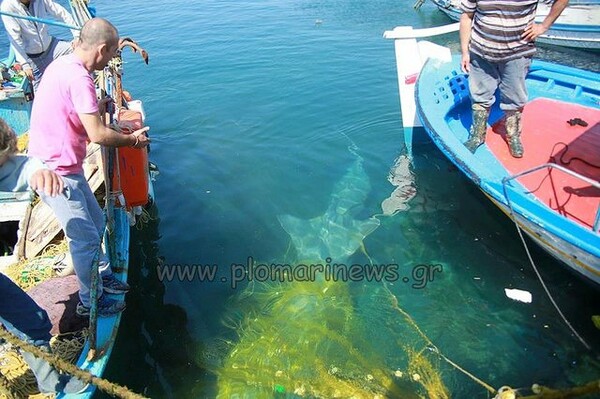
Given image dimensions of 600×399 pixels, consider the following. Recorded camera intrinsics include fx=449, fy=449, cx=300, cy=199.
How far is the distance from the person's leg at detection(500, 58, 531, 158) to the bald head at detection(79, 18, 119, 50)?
3.96m

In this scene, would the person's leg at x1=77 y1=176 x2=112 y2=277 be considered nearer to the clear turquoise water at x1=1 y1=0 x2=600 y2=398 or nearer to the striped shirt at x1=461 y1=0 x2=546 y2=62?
the clear turquoise water at x1=1 y1=0 x2=600 y2=398

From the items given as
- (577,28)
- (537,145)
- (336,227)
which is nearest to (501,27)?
(537,145)

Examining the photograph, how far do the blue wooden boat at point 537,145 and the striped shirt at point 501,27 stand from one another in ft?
3.51

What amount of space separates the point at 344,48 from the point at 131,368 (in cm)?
1061

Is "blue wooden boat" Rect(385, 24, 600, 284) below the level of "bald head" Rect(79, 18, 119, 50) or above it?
below

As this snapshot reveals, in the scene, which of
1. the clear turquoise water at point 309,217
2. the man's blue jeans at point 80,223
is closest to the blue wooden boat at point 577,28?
the clear turquoise water at point 309,217

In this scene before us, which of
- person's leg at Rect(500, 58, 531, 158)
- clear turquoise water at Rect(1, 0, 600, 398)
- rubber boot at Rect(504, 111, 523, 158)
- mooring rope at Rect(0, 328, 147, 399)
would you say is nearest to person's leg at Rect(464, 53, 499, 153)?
person's leg at Rect(500, 58, 531, 158)

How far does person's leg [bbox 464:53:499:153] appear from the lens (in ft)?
16.4

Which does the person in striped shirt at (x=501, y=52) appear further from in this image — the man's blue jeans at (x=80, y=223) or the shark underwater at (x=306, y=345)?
the man's blue jeans at (x=80, y=223)

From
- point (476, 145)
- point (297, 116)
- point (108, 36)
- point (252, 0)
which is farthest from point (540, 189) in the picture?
point (252, 0)

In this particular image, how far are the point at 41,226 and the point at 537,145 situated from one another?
5.68m

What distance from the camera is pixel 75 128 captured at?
3230mm

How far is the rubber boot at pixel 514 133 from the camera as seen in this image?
17.0 feet

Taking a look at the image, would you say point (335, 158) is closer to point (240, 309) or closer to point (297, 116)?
point (297, 116)
